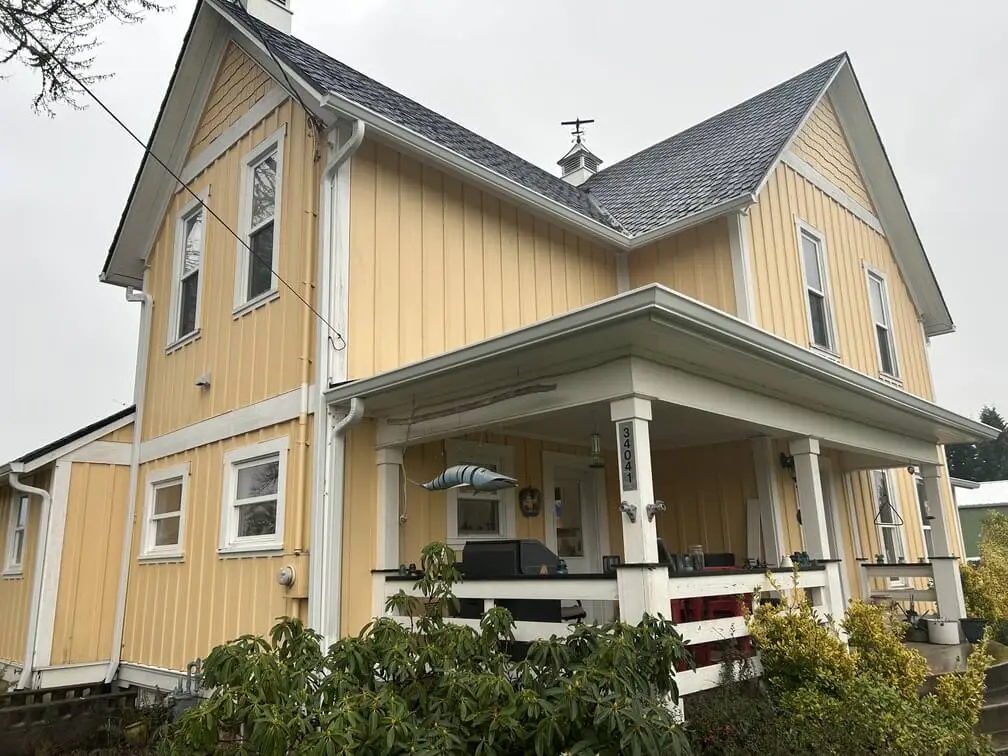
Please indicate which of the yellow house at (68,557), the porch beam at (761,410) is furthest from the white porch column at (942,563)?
the yellow house at (68,557)

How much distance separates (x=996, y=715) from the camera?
253 inches

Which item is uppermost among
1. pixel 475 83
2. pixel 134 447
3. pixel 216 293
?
pixel 475 83

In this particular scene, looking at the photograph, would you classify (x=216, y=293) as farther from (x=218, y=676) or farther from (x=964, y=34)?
(x=964, y=34)

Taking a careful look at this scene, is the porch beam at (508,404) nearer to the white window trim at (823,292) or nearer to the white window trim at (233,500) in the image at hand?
the white window trim at (233,500)

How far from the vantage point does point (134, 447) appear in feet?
31.4

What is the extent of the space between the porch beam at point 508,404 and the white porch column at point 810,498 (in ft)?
8.47

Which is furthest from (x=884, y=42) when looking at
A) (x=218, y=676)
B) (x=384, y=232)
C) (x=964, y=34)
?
(x=218, y=676)

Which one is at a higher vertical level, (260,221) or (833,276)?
(833,276)

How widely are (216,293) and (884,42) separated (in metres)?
14.9

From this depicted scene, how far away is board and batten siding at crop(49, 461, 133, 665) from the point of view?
27.8ft

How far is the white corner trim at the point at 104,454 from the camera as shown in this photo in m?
8.97

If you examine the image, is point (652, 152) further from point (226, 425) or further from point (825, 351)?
point (226, 425)

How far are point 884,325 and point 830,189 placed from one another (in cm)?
241

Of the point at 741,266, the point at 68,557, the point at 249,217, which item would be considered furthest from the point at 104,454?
the point at 741,266
